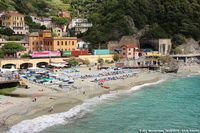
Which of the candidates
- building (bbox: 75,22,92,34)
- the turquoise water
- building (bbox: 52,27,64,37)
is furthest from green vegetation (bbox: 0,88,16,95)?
building (bbox: 75,22,92,34)

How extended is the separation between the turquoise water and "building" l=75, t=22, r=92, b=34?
6498cm

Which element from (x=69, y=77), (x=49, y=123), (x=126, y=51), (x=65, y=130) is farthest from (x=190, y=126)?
(x=126, y=51)

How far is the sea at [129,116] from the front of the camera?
3412 centimetres

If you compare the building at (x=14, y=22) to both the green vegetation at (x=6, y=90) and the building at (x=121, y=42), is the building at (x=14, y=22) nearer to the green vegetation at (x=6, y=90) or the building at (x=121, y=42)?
the building at (x=121, y=42)

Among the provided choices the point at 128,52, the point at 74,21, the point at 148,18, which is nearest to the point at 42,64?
the point at 128,52

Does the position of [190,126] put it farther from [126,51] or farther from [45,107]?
[126,51]

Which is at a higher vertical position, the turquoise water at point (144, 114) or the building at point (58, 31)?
the building at point (58, 31)

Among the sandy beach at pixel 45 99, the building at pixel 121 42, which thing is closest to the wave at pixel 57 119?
the sandy beach at pixel 45 99

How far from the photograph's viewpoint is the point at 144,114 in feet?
135

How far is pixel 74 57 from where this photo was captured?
3147 inches

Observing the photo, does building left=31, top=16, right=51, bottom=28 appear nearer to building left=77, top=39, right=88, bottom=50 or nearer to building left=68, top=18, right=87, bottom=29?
building left=68, top=18, right=87, bottom=29

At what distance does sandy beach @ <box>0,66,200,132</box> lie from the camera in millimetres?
36919

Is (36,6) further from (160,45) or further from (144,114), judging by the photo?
(144,114)

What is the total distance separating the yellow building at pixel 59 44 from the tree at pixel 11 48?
10473 millimetres
